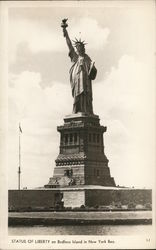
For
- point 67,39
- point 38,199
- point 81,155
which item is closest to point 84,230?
point 67,39

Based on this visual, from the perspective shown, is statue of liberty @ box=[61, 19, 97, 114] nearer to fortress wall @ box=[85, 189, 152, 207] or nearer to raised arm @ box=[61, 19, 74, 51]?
raised arm @ box=[61, 19, 74, 51]

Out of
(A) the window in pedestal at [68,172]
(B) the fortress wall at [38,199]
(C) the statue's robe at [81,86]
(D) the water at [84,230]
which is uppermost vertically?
(C) the statue's robe at [81,86]

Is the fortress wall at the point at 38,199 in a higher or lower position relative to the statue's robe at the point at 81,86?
lower

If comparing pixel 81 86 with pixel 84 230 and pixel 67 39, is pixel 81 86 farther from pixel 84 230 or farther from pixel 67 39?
pixel 84 230

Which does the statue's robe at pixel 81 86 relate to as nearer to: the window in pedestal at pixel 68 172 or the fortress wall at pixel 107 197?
the window in pedestal at pixel 68 172

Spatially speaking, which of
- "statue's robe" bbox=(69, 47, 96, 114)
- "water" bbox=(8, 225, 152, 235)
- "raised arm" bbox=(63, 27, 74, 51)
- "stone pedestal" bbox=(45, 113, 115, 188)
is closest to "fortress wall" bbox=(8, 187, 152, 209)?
"stone pedestal" bbox=(45, 113, 115, 188)

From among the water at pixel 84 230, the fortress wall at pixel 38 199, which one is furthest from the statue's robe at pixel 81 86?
the water at pixel 84 230
